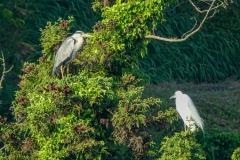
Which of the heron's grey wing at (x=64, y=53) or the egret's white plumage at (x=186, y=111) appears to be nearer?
the heron's grey wing at (x=64, y=53)

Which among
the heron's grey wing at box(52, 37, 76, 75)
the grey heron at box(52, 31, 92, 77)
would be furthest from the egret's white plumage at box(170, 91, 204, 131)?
the heron's grey wing at box(52, 37, 76, 75)

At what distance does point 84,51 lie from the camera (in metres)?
11.2

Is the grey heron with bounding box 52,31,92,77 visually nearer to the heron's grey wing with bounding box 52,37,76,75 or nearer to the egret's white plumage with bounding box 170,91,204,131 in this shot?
the heron's grey wing with bounding box 52,37,76,75

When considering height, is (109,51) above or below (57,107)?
above

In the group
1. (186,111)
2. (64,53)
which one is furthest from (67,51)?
Result: (186,111)

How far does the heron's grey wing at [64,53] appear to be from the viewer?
34.9 ft

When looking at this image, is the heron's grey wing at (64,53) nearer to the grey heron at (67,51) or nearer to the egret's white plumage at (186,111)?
the grey heron at (67,51)

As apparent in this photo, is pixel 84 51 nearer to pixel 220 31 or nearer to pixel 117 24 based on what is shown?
pixel 117 24

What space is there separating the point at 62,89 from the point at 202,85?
8.37m

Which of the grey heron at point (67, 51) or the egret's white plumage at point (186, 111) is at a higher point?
the grey heron at point (67, 51)

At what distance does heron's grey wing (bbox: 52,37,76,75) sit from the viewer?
10.6m

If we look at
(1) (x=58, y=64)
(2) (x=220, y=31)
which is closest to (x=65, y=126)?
(1) (x=58, y=64)

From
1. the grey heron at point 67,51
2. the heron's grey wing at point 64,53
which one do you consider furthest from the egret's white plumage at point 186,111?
the heron's grey wing at point 64,53

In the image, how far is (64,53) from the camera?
1071 centimetres
